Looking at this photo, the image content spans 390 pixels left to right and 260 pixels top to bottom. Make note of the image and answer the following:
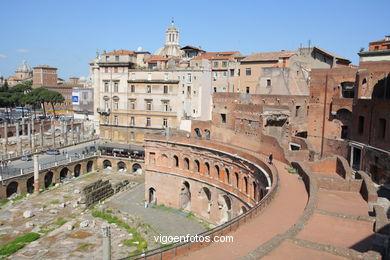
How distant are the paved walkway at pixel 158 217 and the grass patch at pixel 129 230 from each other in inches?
72.4

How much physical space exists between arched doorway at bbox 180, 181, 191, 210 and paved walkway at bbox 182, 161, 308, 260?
1630 cm

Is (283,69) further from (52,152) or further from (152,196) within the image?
(52,152)

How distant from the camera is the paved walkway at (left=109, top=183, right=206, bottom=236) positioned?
29.7 metres

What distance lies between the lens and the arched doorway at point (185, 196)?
35.5 metres

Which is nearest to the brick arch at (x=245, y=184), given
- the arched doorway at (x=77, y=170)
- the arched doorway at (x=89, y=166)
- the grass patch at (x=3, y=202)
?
the grass patch at (x=3, y=202)

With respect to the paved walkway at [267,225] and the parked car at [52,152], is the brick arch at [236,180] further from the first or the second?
the parked car at [52,152]

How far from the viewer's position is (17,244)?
25.5 m

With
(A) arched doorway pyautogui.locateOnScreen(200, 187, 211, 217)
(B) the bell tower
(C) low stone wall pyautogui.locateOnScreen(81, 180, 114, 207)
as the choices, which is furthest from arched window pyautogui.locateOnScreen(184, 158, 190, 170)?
(B) the bell tower

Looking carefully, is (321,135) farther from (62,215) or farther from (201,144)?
(62,215)

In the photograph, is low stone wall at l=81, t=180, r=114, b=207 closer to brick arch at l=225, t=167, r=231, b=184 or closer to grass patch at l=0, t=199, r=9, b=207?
grass patch at l=0, t=199, r=9, b=207

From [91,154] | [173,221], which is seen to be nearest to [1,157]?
[91,154]

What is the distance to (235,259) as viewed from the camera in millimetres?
11297

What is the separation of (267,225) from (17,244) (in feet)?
64.3

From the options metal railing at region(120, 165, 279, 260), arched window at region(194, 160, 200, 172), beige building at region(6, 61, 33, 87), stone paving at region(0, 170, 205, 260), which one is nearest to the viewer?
metal railing at region(120, 165, 279, 260)
